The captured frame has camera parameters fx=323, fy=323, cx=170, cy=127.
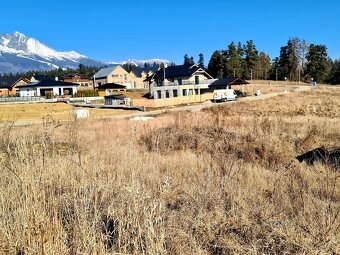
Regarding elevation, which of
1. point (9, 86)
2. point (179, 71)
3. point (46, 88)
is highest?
point (179, 71)

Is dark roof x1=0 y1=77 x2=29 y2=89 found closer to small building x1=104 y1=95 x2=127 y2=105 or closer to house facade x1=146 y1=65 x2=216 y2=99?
house facade x1=146 y1=65 x2=216 y2=99

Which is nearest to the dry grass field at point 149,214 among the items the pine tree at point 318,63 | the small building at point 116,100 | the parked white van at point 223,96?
the small building at point 116,100

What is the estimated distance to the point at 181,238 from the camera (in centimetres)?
332

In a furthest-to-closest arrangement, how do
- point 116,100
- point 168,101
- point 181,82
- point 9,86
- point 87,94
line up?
1. point 9,86
2. point 87,94
3. point 181,82
4. point 116,100
5. point 168,101

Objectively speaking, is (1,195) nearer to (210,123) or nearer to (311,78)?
(210,123)

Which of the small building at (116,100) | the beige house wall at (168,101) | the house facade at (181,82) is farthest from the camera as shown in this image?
the house facade at (181,82)

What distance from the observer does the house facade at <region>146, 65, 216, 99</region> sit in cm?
5666

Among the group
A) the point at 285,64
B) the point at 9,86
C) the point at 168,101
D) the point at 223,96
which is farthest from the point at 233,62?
the point at 9,86

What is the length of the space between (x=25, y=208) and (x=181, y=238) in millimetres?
1667

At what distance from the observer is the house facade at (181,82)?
5666 cm

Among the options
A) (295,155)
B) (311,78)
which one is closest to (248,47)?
(311,78)

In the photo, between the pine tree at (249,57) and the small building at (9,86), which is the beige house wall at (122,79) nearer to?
the small building at (9,86)

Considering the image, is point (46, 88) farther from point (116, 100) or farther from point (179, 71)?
point (179, 71)

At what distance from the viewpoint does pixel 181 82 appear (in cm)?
5734
